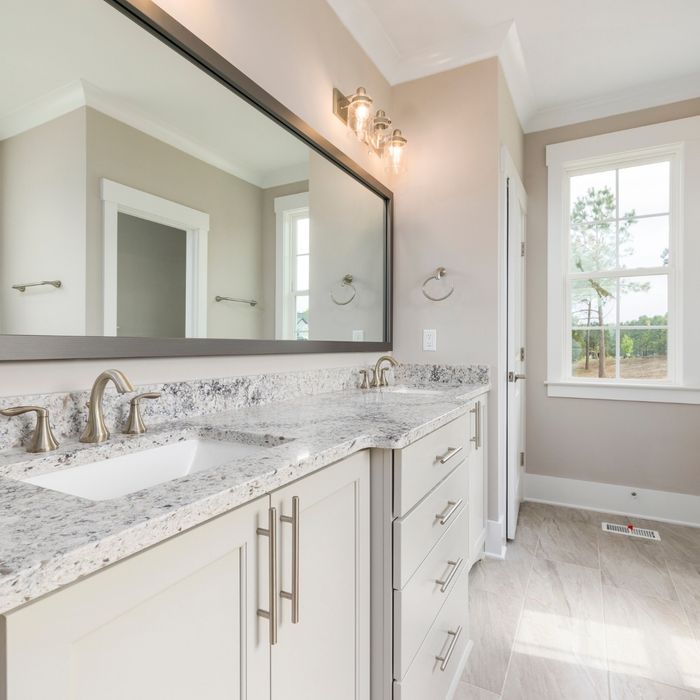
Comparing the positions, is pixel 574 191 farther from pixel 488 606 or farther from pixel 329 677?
pixel 329 677

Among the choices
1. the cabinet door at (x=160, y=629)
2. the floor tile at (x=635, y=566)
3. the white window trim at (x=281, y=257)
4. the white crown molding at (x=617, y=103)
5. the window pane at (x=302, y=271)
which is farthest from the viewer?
the white crown molding at (x=617, y=103)

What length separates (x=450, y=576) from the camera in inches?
53.4

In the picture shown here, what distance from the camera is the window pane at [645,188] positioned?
9.08ft

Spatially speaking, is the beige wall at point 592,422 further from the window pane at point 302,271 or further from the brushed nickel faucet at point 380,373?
the window pane at point 302,271

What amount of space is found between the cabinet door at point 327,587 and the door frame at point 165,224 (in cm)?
62

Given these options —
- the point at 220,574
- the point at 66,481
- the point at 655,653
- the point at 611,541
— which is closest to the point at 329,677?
the point at 220,574

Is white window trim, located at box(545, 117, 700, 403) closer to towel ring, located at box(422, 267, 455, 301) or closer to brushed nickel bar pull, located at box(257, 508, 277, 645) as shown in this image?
towel ring, located at box(422, 267, 455, 301)

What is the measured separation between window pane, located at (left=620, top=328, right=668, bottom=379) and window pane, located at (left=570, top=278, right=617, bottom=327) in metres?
0.15

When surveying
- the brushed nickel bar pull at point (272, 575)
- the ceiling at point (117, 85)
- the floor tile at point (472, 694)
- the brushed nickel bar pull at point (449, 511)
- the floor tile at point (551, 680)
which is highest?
the ceiling at point (117, 85)

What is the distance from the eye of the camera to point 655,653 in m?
1.55

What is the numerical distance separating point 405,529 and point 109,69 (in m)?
1.26

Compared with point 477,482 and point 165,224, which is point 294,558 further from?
point 477,482

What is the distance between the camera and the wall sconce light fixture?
1970 millimetres

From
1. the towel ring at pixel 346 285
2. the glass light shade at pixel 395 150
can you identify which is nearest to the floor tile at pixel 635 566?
the towel ring at pixel 346 285
